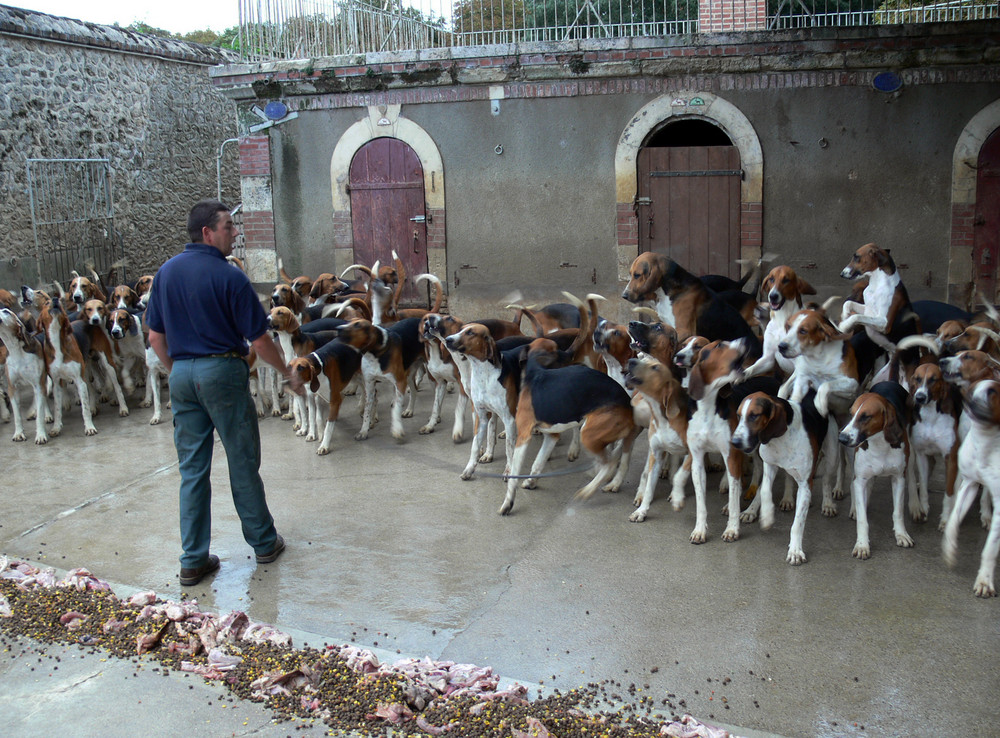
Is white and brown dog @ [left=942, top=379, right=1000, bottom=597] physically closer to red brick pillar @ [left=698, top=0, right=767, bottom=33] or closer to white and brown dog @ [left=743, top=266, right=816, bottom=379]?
white and brown dog @ [left=743, top=266, right=816, bottom=379]

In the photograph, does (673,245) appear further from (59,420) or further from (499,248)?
(59,420)

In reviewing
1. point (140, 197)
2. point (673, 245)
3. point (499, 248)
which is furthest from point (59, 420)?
point (140, 197)

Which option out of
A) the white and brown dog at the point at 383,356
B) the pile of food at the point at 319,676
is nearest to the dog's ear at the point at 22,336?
the white and brown dog at the point at 383,356

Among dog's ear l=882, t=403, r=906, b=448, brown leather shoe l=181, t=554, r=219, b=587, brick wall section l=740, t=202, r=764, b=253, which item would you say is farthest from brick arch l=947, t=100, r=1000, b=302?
brown leather shoe l=181, t=554, r=219, b=587

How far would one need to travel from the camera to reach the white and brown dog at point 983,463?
4172 millimetres

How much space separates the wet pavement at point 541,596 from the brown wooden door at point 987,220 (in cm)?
470

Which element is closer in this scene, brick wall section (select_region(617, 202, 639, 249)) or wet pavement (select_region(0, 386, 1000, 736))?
wet pavement (select_region(0, 386, 1000, 736))

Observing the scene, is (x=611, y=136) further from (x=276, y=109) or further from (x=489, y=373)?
(x=489, y=373)

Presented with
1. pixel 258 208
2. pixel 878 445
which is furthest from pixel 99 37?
pixel 878 445

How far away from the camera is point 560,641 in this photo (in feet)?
13.2

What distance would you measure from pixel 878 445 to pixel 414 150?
292 inches

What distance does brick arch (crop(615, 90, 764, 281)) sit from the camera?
31.7 ft

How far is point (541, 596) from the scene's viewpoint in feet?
14.7

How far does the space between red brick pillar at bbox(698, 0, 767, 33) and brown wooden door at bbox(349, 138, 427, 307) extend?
3.95 m
